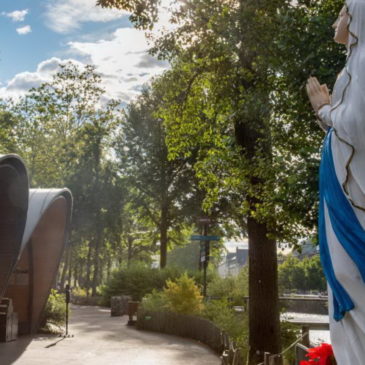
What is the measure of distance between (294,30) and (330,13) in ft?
2.66

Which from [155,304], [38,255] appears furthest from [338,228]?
[155,304]

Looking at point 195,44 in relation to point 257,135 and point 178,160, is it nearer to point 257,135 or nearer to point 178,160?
point 257,135

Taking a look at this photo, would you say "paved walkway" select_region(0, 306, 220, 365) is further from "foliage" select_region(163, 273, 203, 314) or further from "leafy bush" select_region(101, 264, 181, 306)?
"leafy bush" select_region(101, 264, 181, 306)

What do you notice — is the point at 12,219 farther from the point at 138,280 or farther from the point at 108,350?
the point at 138,280

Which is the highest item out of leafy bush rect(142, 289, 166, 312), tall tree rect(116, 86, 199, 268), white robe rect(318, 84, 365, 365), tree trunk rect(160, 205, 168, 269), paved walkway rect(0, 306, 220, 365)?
tall tree rect(116, 86, 199, 268)

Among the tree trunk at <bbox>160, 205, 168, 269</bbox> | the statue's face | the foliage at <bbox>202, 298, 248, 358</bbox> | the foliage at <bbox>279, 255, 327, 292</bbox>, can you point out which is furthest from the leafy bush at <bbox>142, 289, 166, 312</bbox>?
the foliage at <bbox>279, 255, 327, 292</bbox>

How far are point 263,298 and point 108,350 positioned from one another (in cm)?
592

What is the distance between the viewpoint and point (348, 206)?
3.14 m

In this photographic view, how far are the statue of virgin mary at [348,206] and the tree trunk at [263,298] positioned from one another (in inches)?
346

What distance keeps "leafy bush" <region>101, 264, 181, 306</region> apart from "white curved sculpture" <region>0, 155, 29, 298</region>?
17.2 meters

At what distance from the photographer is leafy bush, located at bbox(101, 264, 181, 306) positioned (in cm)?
3144

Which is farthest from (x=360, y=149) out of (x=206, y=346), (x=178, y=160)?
(x=178, y=160)

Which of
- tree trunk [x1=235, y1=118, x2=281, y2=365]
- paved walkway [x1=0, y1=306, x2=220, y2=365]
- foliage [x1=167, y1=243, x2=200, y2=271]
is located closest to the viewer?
tree trunk [x1=235, y1=118, x2=281, y2=365]

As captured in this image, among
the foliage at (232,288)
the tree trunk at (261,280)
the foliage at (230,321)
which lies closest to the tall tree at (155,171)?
the foliage at (232,288)
